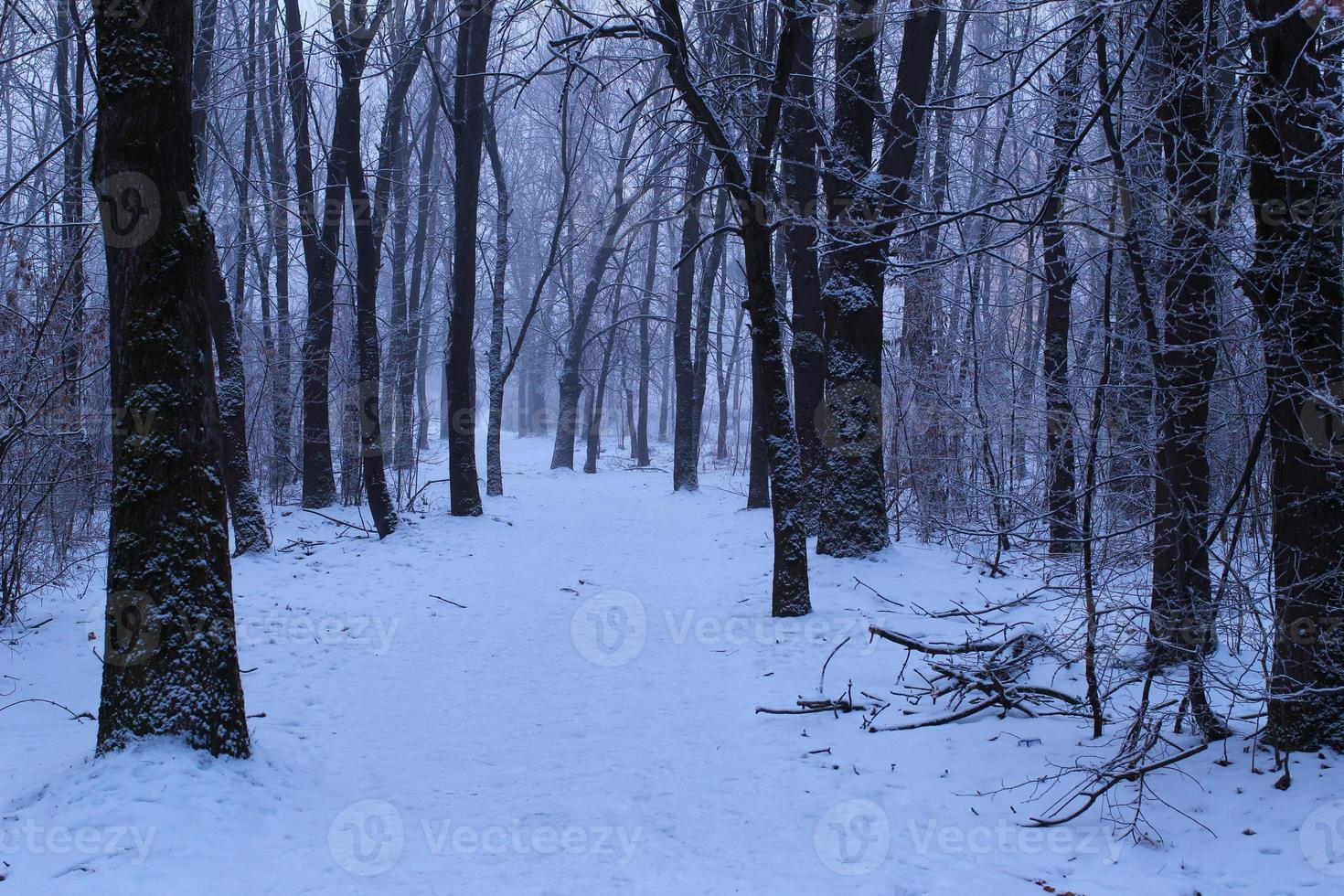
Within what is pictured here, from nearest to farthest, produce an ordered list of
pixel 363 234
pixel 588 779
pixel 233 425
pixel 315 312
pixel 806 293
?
pixel 588 779 → pixel 233 425 → pixel 806 293 → pixel 363 234 → pixel 315 312

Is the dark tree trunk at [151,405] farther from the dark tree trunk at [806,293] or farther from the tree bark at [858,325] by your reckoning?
the dark tree trunk at [806,293]

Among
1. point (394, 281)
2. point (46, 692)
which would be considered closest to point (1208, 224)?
point (46, 692)

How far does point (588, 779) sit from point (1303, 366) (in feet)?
13.9

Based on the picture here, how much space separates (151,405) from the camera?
412 cm

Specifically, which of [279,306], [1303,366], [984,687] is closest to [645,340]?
[279,306]

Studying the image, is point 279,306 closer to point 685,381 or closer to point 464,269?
point 464,269

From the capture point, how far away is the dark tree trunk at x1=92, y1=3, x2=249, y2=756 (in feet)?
13.4

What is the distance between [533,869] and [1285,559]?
3866mm

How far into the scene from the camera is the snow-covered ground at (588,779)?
11.6 ft

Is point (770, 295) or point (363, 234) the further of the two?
point (363, 234)

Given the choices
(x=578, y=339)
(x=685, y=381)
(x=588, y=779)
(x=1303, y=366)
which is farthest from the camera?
(x=578, y=339)

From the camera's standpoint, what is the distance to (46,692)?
5594 millimetres

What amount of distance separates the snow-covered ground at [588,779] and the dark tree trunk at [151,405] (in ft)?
0.90

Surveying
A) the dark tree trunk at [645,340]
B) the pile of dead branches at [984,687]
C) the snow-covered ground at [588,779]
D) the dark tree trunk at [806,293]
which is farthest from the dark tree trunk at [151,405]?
the dark tree trunk at [645,340]
